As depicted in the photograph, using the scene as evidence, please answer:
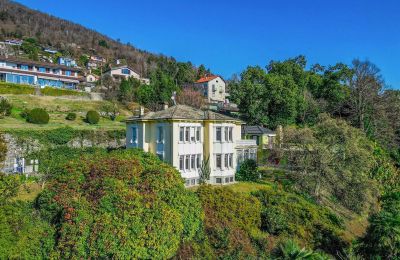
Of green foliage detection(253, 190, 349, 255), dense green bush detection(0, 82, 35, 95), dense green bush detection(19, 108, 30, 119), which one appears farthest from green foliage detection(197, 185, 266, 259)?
dense green bush detection(0, 82, 35, 95)

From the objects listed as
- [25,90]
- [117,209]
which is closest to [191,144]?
[117,209]

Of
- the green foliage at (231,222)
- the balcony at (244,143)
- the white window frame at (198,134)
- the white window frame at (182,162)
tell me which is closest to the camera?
the green foliage at (231,222)

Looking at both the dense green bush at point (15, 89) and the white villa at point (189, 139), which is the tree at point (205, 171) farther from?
the dense green bush at point (15, 89)

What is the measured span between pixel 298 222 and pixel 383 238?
6148mm

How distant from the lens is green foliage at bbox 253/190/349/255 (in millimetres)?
22484

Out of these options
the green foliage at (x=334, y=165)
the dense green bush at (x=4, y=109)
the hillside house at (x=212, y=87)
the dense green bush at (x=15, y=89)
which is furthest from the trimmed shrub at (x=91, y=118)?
the hillside house at (x=212, y=87)

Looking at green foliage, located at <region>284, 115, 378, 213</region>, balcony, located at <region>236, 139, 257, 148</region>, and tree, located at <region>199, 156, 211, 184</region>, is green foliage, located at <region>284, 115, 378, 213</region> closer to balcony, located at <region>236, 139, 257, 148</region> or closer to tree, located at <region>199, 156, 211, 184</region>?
balcony, located at <region>236, 139, 257, 148</region>

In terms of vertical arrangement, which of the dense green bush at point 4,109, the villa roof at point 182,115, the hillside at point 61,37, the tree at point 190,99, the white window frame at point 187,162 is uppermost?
the hillside at point 61,37

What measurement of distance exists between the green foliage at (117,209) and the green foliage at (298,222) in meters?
6.00

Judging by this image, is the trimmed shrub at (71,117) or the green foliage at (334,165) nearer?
the green foliage at (334,165)

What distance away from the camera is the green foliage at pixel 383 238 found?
17953 mm

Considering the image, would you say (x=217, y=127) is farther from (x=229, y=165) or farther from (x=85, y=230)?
(x=85, y=230)

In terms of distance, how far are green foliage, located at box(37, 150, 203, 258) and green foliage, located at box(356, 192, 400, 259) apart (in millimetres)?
9512

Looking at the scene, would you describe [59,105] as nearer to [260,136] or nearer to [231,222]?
[260,136]
